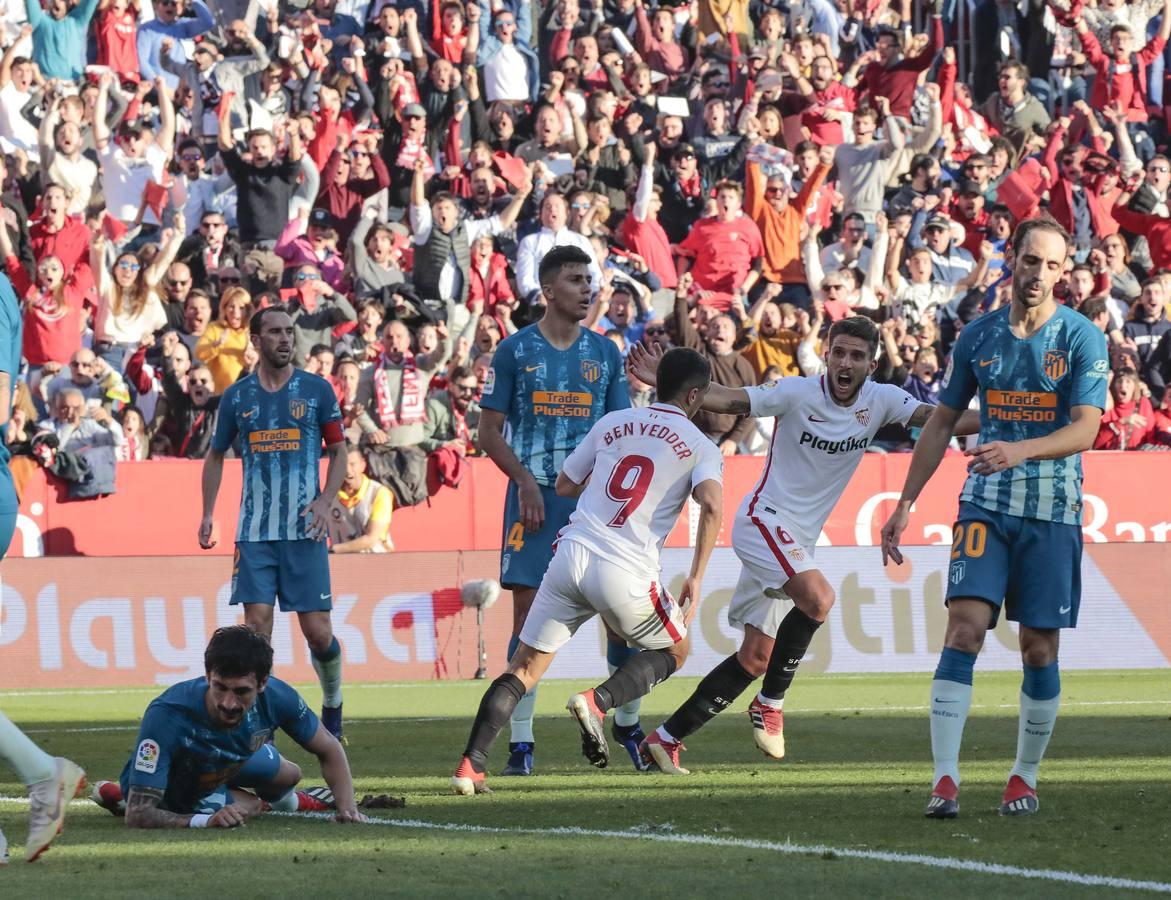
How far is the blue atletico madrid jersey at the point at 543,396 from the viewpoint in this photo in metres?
9.56

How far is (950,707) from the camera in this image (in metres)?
7.40

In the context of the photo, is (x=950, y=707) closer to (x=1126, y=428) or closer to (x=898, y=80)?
(x=1126, y=428)

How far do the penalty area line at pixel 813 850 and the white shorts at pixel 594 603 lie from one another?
118 centimetres

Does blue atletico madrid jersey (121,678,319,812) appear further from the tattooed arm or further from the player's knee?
the player's knee

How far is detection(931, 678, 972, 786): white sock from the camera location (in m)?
7.33

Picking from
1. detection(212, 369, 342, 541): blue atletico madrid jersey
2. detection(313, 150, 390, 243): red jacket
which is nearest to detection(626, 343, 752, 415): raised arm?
detection(212, 369, 342, 541): blue atletico madrid jersey

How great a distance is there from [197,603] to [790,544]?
8.12m

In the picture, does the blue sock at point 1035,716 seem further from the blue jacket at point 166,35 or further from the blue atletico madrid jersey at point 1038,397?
the blue jacket at point 166,35

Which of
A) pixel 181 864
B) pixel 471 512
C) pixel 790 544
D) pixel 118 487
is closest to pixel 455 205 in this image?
pixel 471 512

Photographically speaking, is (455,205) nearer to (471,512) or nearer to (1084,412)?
(471,512)

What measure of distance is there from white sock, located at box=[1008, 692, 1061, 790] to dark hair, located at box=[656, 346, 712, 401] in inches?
76.5

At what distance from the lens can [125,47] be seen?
70.8ft

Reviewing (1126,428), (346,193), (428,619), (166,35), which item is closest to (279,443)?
(428,619)

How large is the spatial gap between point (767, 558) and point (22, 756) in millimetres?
4314
